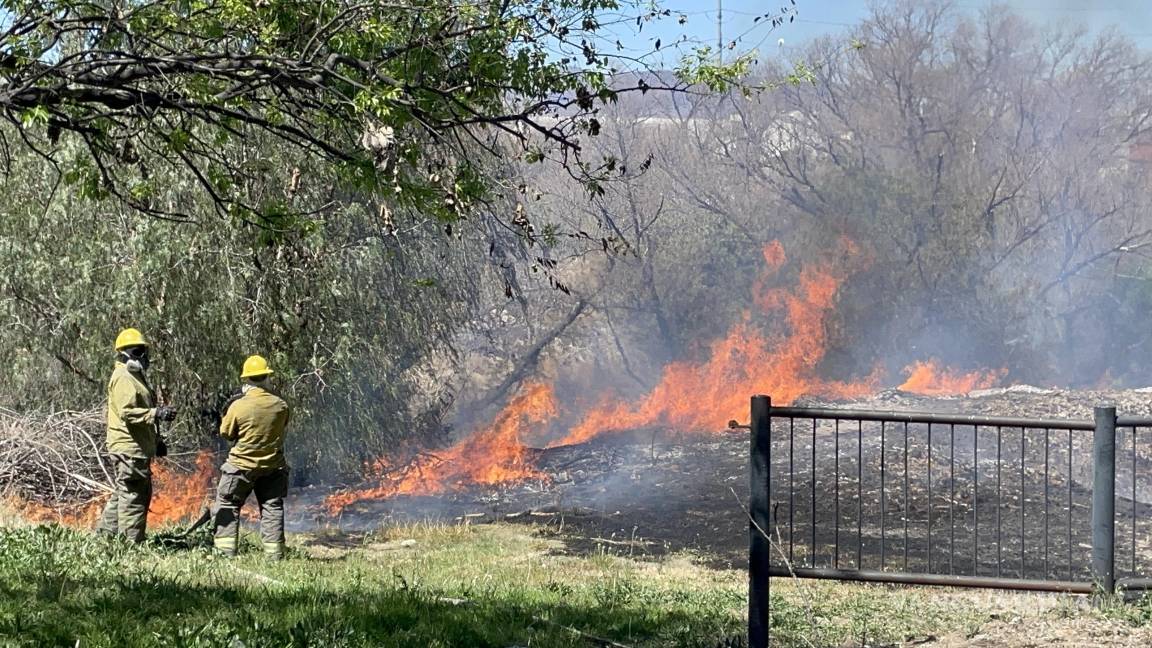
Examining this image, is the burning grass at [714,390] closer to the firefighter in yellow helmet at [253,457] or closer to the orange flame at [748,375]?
the orange flame at [748,375]

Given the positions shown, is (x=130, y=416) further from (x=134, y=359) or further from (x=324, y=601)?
(x=324, y=601)

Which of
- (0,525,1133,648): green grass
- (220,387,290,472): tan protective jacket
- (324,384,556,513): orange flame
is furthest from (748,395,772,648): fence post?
(324,384,556,513): orange flame

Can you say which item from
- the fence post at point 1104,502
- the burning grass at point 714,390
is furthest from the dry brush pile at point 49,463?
the fence post at point 1104,502

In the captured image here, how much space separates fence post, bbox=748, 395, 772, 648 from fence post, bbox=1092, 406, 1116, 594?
6.06 feet

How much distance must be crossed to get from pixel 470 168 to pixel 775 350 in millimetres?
24494

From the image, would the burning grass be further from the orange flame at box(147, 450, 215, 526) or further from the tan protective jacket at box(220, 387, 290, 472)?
the tan protective jacket at box(220, 387, 290, 472)

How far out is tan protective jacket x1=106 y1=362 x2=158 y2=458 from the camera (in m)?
9.14

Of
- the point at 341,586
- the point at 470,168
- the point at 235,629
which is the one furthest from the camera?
the point at 470,168

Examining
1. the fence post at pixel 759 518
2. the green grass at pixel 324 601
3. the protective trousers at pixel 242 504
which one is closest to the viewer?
the green grass at pixel 324 601

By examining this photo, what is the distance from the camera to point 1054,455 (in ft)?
55.0

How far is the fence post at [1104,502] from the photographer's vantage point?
6.16 m

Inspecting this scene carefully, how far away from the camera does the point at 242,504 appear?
362 inches

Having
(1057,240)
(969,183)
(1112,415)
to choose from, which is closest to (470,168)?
(1112,415)

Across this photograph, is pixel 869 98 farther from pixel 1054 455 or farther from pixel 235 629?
pixel 235 629
